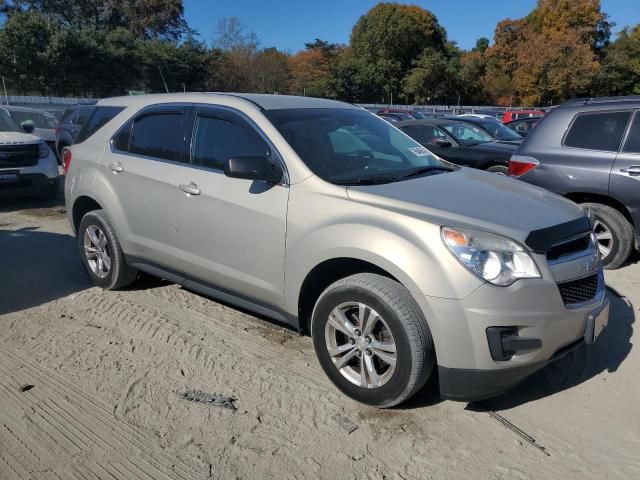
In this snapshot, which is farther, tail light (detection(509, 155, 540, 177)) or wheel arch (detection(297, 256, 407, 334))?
tail light (detection(509, 155, 540, 177))

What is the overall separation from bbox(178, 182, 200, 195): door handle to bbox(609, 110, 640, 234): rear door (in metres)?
4.14

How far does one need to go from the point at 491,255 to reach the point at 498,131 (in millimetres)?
9027

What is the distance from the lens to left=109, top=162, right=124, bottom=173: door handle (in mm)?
4551

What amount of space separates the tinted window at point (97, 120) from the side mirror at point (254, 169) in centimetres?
206

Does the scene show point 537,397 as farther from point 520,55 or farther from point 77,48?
point 520,55

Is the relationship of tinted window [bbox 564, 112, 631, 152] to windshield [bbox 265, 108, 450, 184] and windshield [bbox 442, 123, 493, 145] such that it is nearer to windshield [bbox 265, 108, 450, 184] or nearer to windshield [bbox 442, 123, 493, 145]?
windshield [bbox 265, 108, 450, 184]

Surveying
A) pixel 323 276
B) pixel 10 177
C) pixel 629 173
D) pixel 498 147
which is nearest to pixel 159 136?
pixel 323 276

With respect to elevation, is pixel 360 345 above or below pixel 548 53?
below

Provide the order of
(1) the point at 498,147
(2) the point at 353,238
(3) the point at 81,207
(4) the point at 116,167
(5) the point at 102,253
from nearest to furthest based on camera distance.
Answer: (2) the point at 353,238
(4) the point at 116,167
(5) the point at 102,253
(3) the point at 81,207
(1) the point at 498,147

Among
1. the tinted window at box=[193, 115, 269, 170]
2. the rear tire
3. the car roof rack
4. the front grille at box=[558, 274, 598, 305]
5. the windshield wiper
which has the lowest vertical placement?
the rear tire

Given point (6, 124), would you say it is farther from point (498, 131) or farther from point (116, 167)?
point (498, 131)

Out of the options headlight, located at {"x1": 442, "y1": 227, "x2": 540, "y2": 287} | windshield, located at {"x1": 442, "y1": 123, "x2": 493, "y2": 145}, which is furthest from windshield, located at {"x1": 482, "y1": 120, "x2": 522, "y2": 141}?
headlight, located at {"x1": 442, "y1": 227, "x2": 540, "y2": 287}

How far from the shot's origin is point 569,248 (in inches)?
118

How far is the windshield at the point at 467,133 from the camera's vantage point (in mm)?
9677
